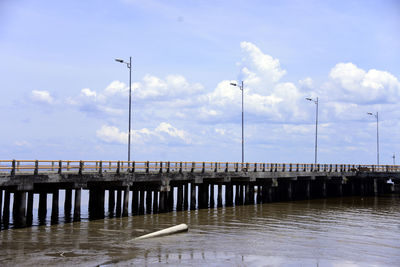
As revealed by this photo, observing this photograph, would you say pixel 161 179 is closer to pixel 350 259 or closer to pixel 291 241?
pixel 291 241

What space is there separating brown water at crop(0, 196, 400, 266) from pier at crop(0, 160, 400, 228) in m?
2.53

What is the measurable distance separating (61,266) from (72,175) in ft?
45.5

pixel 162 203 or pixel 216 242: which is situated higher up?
pixel 162 203

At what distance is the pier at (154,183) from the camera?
3183cm

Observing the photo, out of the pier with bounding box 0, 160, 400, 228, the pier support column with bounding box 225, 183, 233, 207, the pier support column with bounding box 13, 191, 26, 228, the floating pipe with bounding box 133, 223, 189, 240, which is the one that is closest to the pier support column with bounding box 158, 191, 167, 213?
the pier with bounding box 0, 160, 400, 228

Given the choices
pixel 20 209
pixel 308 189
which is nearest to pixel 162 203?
pixel 20 209

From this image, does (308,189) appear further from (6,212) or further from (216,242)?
(216,242)

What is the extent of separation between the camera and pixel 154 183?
39.4 m

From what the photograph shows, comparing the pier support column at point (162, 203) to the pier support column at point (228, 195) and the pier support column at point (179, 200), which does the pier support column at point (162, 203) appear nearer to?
the pier support column at point (179, 200)

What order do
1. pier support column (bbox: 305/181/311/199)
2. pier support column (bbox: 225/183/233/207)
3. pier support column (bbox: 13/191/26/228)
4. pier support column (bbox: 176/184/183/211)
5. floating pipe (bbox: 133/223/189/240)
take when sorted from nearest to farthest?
floating pipe (bbox: 133/223/189/240), pier support column (bbox: 13/191/26/228), pier support column (bbox: 176/184/183/211), pier support column (bbox: 225/183/233/207), pier support column (bbox: 305/181/311/199)

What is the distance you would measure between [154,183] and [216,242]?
46.4 feet

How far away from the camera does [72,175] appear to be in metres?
33.2

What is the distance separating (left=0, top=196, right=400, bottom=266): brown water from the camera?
2131 cm

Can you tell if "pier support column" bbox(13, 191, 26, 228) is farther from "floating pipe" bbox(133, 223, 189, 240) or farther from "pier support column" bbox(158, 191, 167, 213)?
"pier support column" bbox(158, 191, 167, 213)
